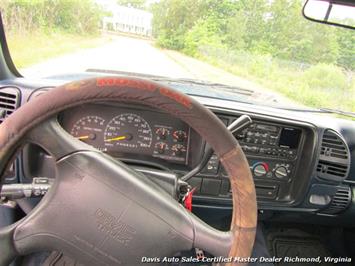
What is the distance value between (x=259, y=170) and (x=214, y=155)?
0.31 meters

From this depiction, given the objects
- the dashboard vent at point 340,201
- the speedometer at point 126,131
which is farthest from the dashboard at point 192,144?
the dashboard vent at point 340,201

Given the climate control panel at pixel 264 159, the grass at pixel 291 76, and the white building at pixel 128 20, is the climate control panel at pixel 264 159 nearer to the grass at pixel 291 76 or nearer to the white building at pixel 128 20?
the grass at pixel 291 76

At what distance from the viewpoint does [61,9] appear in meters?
2.14

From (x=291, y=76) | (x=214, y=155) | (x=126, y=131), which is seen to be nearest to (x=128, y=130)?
(x=126, y=131)

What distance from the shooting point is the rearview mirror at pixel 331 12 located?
1.88m

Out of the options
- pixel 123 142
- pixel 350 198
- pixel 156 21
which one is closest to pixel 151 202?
pixel 123 142

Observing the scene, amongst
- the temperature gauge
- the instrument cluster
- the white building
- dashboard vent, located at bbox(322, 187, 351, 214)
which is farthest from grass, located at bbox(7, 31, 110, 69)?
dashboard vent, located at bbox(322, 187, 351, 214)

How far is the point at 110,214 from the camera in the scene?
1080mm

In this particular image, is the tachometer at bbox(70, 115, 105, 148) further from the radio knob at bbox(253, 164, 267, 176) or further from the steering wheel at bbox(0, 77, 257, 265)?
the radio knob at bbox(253, 164, 267, 176)

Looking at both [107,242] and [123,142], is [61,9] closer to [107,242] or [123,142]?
[123,142]

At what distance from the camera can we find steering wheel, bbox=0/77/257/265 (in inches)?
38.4

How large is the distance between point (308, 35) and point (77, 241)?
6.33 feet

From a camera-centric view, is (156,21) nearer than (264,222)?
Yes

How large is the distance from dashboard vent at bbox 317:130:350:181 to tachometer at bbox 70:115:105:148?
133 centimetres
